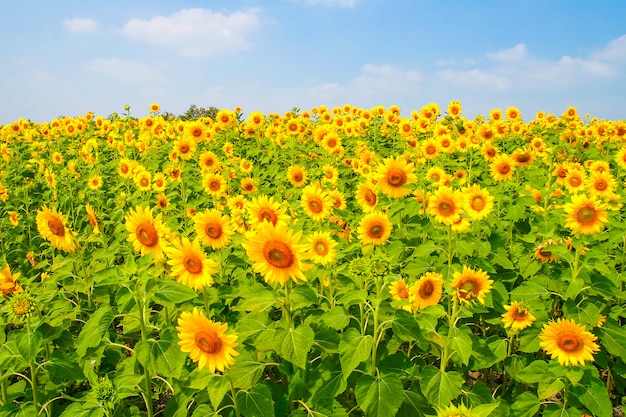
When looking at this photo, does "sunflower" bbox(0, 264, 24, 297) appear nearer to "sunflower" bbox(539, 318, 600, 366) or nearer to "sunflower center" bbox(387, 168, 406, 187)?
"sunflower center" bbox(387, 168, 406, 187)

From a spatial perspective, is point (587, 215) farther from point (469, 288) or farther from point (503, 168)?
point (503, 168)

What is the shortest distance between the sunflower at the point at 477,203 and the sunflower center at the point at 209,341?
2.58 meters

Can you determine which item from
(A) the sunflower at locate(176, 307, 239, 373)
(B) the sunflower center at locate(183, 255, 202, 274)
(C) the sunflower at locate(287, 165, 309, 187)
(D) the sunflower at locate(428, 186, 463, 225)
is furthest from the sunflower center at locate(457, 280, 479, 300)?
(C) the sunflower at locate(287, 165, 309, 187)

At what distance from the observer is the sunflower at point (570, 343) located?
9.00ft

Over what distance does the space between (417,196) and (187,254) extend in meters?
2.53

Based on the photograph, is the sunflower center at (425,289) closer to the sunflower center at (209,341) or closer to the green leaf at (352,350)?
the green leaf at (352,350)

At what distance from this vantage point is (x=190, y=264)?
2723 mm

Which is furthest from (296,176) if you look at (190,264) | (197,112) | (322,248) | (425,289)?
(197,112)

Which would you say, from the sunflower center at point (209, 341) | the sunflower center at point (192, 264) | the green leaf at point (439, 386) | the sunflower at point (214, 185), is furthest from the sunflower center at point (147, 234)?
the sunflower at point (214, 185)

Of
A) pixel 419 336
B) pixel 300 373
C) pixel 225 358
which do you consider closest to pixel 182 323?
pixel 225 358

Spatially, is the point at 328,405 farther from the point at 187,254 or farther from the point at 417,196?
the point at 417,196

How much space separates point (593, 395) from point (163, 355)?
2.53 metres

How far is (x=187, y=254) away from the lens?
270 cm

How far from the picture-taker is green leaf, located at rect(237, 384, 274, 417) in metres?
2.41
